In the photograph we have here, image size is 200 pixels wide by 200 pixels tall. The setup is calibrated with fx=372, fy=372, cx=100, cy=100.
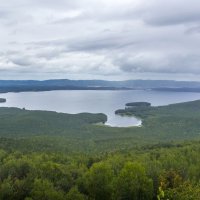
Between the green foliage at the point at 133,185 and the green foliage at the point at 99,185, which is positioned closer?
the green foliage at the point at 133,185

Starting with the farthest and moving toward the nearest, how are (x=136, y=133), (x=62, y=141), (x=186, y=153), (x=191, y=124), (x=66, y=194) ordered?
(x=191, y=124), (x=136, y=133), (x=62, y=141), (x=186, y=153), (x=66, y=194)

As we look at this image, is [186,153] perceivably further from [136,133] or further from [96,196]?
[136,133]

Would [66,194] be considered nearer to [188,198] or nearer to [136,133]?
[188,198]

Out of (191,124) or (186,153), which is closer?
(186,153)

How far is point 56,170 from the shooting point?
154 feet

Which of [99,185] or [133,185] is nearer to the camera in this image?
[133,185]

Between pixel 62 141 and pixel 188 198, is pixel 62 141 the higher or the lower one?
the lower one

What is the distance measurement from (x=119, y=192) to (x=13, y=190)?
1141 cm

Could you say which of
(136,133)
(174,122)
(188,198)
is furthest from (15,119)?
(188,198)

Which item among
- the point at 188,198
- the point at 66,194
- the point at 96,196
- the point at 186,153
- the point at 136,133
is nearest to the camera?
the point at 188,198

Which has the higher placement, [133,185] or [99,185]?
[133,185]

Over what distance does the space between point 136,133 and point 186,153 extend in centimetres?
6689

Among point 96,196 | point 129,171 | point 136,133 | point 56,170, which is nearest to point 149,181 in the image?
point 129,171

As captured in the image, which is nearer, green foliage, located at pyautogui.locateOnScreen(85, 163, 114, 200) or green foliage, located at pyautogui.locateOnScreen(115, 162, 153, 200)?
green foliage, located at pyautogui.locateOnScreen(115, 162, 153, 200)
